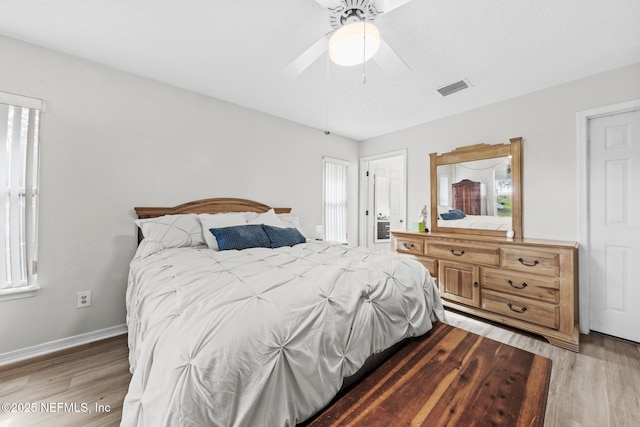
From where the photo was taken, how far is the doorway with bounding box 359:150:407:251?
4.61 metres

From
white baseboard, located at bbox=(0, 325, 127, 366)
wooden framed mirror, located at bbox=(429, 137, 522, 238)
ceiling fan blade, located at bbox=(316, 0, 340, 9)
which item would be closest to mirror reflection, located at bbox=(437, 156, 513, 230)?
wooden framed mirror, located at bbox=(429, 137, 522, 238)

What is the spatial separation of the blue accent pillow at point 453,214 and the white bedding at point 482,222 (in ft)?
0.13

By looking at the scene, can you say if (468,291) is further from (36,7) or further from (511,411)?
(36,7)

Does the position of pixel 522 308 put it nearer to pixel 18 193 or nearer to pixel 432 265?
pixel 432 265

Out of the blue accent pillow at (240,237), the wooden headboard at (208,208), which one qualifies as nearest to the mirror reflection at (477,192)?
the wooden headboard at (208,208)

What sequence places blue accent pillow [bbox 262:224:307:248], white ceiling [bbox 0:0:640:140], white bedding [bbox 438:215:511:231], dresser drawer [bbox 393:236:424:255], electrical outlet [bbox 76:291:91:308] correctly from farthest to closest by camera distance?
dresser drawer [bbox 393:236:424:255]
white bedding [bbox 438:215:511:231]
blue accent pillow [bbox 262:224:307:248]
electrical outlet [bbox 76:291:91:308]
white ceiling [bbox 0:0:640:140]

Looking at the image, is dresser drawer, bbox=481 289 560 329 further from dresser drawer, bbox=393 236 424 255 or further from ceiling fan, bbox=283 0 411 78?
ceiling fan, bbox=283 0 411 78

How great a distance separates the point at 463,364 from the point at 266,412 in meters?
0.99

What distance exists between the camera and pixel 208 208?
9.20ft

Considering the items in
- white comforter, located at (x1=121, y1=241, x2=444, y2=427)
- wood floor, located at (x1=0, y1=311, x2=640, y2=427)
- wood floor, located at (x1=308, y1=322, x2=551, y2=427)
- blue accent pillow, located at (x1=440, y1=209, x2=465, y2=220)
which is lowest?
wood floor, located at (x1=0, y1=311, x2=640, y2=427)

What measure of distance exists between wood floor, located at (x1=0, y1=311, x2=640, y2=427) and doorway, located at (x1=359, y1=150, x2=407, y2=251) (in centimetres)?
274

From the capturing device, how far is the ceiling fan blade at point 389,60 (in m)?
1.73

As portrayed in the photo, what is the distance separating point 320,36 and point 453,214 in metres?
2.66

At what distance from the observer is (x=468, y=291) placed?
268 cm
